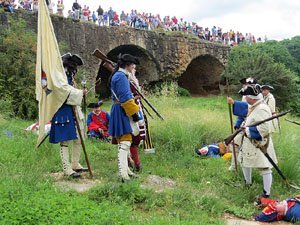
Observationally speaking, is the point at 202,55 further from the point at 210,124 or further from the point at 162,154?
the point at 162,154

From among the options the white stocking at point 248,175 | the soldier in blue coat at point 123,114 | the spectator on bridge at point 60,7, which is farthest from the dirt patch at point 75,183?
the spectator on bridge at point 60,7

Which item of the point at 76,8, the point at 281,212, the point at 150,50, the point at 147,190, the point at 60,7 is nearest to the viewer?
the point at 281,212

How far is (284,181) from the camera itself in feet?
15.7

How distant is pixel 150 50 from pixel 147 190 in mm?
14670

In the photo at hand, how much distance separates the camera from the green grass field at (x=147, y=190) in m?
2.90

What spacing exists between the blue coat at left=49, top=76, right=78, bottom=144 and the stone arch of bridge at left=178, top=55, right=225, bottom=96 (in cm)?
2007

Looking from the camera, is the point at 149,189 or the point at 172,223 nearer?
the point at 172,223

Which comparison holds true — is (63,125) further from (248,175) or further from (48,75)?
(248,175)

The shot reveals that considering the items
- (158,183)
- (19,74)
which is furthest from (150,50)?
(158,183)

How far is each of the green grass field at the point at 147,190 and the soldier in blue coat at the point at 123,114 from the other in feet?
1.09

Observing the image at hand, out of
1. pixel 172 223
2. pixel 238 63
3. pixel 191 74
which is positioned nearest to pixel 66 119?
pixel 172 223

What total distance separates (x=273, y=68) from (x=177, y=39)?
632 centimetres

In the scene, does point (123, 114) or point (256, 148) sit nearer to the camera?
point (256, 148)

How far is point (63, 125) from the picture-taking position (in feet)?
14.1
